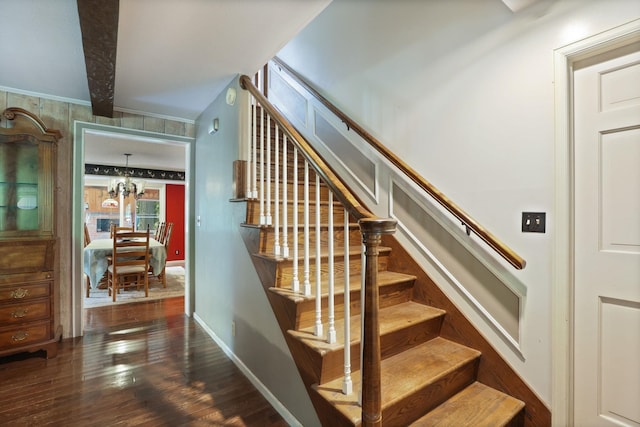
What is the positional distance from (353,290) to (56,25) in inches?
95.0

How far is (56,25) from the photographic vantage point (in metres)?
1.82

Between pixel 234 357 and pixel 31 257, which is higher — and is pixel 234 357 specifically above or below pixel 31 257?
below

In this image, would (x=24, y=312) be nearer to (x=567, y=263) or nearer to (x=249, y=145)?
(x=249, y=145)

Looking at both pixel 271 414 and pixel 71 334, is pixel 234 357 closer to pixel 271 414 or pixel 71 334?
pixel 271 414

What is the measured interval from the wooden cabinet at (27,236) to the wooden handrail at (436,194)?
258cm

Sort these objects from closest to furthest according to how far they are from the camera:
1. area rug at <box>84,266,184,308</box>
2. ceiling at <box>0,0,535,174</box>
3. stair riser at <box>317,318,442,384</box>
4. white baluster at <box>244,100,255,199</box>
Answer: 1. stair riser at <box>317,318,442,384</box>
2. ceiling at <box>0,0,535,174</box>
3. white baluster at <box>244,100,255,199</box>
4. area rug at <box>84,266,184,308</box>

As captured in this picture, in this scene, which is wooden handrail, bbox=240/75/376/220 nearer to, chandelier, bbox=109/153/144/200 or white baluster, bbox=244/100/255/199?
white baluster, bbox=244/100/255/199

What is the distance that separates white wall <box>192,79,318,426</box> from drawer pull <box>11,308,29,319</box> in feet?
4.63

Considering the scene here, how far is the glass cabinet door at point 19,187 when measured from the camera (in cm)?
262

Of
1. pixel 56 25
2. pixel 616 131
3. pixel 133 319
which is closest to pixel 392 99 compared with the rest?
pixel 616 131

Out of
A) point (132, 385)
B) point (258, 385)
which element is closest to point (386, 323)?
point (258, 385)

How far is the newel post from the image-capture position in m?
1.11

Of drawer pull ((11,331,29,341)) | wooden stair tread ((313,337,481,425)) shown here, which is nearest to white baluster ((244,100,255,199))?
wooden stair tread ((313,337,481,425))

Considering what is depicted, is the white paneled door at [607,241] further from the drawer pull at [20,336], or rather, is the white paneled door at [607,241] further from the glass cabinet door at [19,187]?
the glass cabinet door at [19,187]
